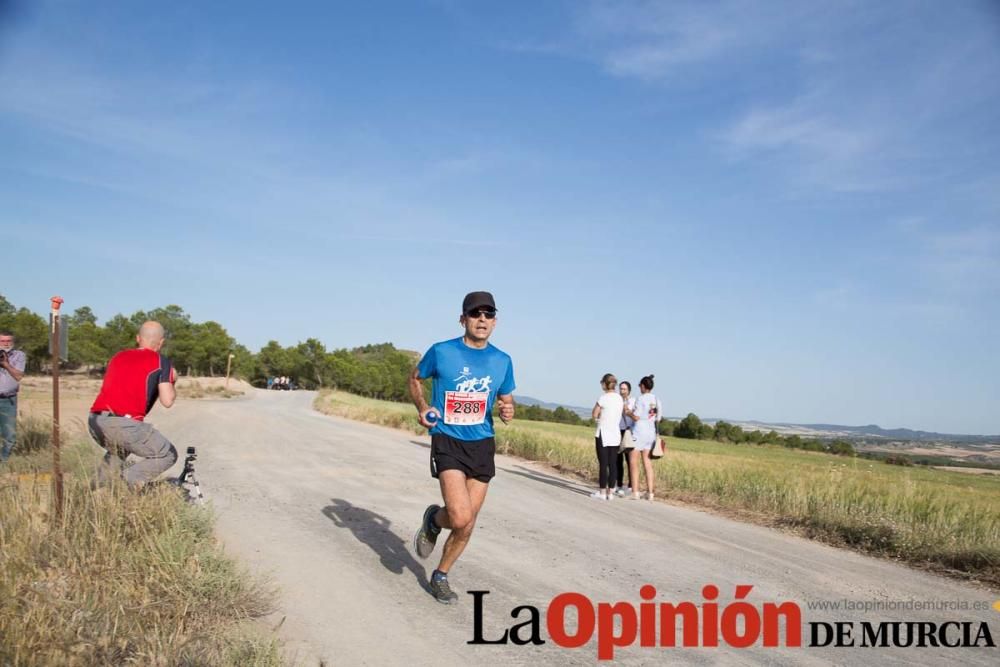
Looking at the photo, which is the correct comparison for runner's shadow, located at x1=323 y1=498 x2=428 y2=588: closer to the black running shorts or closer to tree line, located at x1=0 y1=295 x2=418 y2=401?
the black running shorts

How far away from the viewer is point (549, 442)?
63.0ft

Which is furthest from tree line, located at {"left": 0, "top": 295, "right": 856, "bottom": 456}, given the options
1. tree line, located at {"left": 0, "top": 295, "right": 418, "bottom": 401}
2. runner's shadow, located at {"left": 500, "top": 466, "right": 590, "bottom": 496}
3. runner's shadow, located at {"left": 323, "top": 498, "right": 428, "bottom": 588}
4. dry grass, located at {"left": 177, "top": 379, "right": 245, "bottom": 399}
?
runner's shadow, located at {"left": 323, "top": 498, "right": 428, "bottom": 588}

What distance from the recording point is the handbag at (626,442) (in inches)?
462

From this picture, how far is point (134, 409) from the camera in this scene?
6.05m

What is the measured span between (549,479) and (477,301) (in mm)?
9105

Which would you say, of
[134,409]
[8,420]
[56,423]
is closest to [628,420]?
[134,409]

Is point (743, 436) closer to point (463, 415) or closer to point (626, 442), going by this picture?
point (626, 442)

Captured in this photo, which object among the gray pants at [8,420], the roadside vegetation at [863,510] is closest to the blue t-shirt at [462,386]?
the roadside vegetation at [863,510]

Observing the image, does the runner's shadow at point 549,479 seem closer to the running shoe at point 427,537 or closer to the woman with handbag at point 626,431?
the woman with handbag at point 626,431

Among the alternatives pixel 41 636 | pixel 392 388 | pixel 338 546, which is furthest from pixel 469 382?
pixel 392 388

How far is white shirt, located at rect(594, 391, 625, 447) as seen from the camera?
1148 cm

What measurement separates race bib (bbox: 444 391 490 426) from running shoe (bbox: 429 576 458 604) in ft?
3.90

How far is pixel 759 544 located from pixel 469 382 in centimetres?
475

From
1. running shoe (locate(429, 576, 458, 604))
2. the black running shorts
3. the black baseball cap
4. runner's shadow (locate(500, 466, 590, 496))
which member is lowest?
runner's shadow (locate(500, 466, 590, 496))
